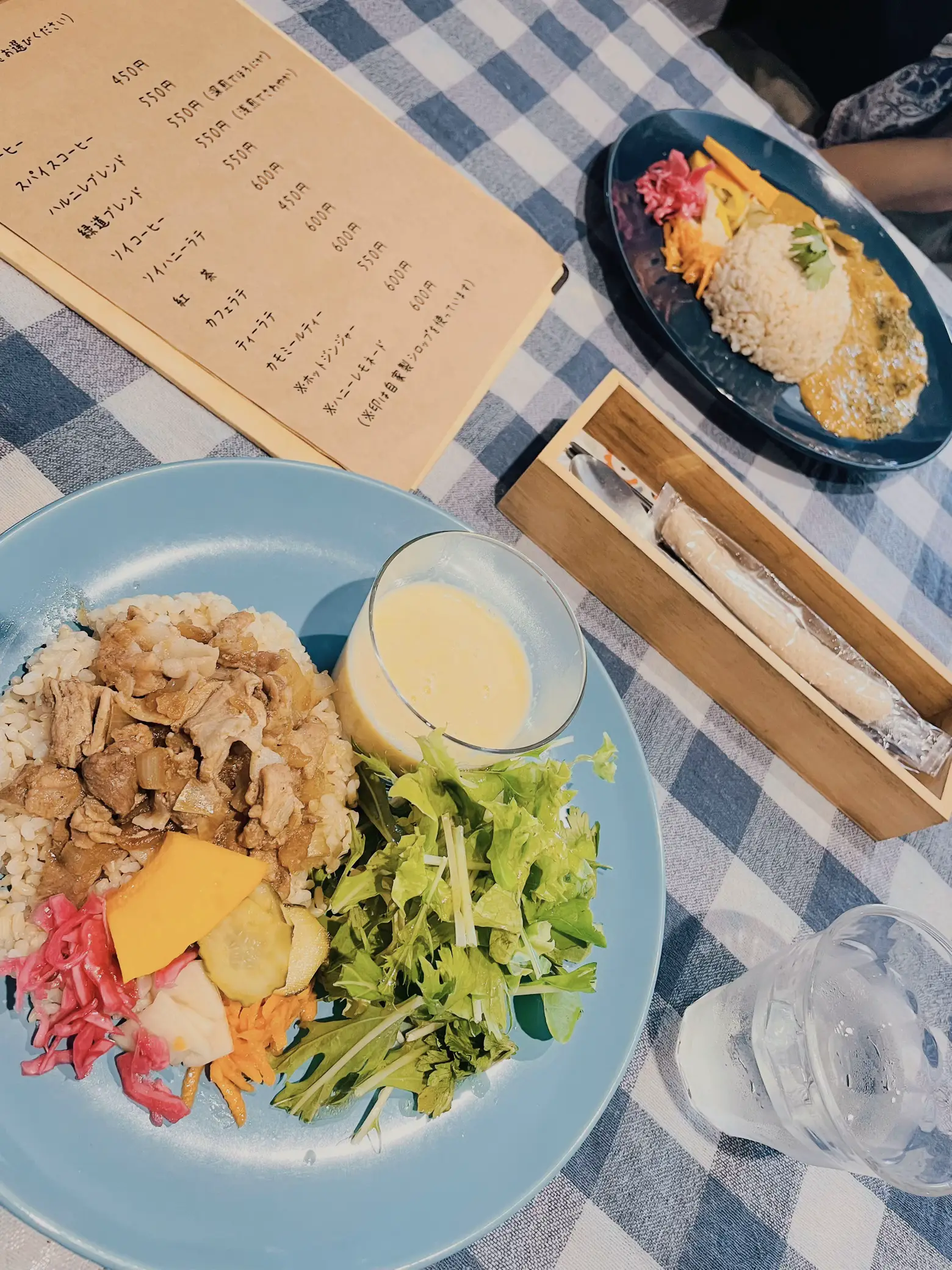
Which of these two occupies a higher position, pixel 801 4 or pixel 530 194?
pixel 801 4

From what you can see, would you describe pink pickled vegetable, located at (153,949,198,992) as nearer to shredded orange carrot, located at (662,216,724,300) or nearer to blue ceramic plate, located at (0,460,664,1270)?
blue ceramic plate, located at (0,460,664,1270)

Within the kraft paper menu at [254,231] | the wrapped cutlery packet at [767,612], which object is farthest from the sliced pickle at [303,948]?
the wrapped cutlery packet at [767,612]

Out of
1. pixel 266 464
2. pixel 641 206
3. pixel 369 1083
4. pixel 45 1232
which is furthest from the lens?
pixel 641 206

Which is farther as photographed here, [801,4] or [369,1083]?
[801,4]

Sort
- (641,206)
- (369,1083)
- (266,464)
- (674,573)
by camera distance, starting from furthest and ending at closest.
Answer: (641,206) → (674,573) → (266,464) → (369,1083)

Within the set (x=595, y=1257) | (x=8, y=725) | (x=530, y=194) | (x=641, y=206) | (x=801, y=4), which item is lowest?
(x=595, y=1257)

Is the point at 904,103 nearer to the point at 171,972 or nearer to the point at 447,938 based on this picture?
the point at 447,938

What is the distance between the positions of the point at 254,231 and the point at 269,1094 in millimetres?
1267

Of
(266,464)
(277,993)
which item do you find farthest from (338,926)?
(266,464)

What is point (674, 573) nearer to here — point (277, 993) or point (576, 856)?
point (576, 856)

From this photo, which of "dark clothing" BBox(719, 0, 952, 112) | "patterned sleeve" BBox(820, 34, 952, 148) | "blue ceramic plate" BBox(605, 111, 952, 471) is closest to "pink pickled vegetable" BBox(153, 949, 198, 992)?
"blue ceramic plate" BBox(605, 111, 952, 471)

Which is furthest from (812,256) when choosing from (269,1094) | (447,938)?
(269,1094)

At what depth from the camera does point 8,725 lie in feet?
3.15

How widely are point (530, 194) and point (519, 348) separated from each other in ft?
1.38
